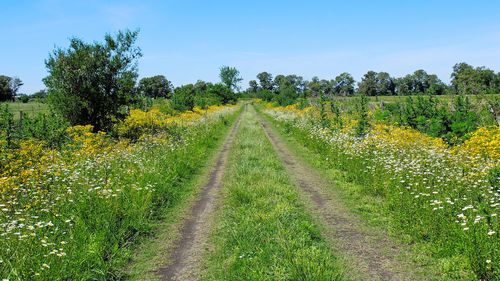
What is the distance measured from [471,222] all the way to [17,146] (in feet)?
37.2

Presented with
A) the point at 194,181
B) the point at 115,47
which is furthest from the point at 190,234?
the point at 115,47

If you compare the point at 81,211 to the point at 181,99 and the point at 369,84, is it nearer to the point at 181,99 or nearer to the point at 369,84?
the point at 181,99

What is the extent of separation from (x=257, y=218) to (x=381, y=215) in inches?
106

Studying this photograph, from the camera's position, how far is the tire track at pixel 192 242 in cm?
446

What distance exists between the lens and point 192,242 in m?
5.43

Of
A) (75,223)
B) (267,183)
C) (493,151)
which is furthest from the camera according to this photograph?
(267,183)

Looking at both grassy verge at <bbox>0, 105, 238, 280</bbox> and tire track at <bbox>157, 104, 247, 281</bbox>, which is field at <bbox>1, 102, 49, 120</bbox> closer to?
grassy verge at <bbox>0, 105, 238, 280</bbox>

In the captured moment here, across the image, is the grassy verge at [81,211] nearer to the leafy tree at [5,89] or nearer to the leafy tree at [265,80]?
the leafy tree at [5,89]

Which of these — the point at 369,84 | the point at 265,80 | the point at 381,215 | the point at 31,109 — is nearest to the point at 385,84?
the point at 369,84

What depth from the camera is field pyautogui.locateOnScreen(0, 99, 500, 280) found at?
168 inches

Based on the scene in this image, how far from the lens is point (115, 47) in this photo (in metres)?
15.7

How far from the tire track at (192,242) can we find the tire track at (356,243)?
2297 mm

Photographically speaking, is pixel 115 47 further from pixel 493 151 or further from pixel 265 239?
pixel 493 151

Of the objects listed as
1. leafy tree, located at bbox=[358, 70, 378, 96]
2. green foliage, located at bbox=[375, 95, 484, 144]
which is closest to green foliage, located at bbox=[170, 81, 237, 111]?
green foliage, located at bbox=[375, 95, 484, 144]
